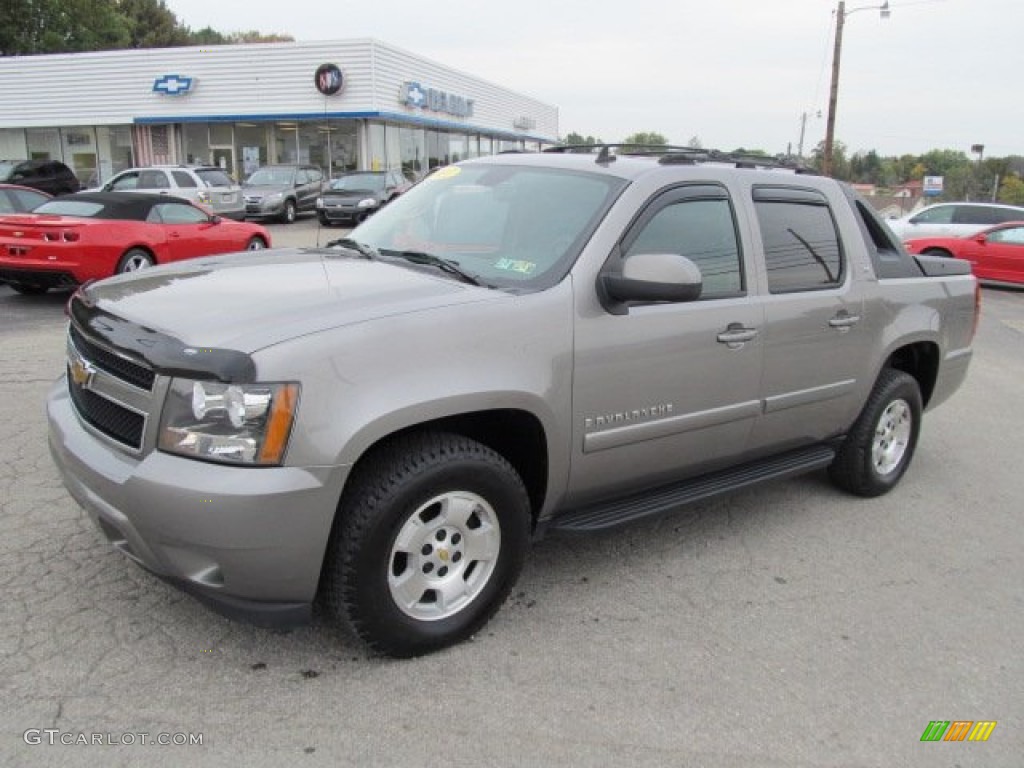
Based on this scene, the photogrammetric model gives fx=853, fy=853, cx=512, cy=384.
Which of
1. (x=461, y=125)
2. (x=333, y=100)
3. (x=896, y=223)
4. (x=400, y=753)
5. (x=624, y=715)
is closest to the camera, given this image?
(x=400, y=753)

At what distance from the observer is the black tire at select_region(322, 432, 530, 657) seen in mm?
2840

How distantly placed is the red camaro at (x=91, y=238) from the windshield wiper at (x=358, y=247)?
593cm

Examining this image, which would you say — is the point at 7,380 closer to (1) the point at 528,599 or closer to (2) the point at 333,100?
(1) the point at 528,599

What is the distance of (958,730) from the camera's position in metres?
2.88

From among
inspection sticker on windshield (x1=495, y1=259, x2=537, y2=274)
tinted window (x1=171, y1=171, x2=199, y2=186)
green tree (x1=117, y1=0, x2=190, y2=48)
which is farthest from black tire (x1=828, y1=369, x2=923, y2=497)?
green tree (x1=117, y1=0, x2=190, y2=48)

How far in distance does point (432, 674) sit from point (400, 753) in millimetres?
437

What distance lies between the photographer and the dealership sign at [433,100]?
108ft

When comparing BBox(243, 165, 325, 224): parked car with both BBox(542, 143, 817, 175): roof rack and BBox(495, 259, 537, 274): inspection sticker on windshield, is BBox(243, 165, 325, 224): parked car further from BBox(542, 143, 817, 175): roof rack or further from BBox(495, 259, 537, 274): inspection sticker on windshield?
BBox(495, 259, 537, 274): inspection sticker on windshield

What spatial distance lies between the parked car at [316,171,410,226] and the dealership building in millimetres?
7072

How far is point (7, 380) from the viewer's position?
6.73m

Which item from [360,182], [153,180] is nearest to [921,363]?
[153,180]

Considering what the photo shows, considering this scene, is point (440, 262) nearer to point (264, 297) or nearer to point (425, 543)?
point (264, 297)

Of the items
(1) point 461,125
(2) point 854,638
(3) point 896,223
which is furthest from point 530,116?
(2) point 854,638

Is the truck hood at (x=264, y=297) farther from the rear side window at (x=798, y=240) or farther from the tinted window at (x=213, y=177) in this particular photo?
the tinted window at (x=213, y=177)
